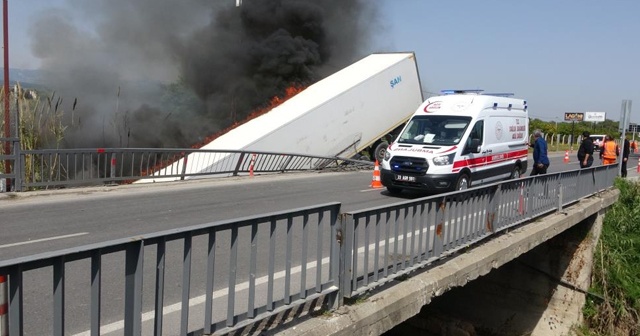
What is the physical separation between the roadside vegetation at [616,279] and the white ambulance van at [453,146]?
9.46 feet

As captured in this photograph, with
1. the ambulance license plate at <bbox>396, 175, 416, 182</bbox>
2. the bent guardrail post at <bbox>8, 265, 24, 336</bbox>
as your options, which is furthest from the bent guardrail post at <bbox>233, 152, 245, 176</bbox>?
the bent guardrail post at <bbox>8, 265, 24, 336</bbox>

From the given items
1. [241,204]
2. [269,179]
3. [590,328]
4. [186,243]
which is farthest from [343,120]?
[186,243]

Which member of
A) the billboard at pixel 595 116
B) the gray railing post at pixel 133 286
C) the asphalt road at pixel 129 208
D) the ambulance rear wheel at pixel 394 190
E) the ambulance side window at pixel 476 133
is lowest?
the asphalt road at pixel 129 208

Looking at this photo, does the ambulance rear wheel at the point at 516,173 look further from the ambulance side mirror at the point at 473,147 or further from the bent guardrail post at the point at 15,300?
the bent guardrail post at the point at 15,300

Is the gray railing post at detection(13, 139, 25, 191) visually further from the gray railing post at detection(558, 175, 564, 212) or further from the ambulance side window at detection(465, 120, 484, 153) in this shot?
the gray railing post at detection(558, 175, 564, 212)

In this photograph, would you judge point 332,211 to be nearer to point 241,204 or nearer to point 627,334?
point 241,204

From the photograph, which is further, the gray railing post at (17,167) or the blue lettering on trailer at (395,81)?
the blue lettering on trailer at (395,81)

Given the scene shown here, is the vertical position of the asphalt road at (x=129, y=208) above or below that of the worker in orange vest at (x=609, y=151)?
below

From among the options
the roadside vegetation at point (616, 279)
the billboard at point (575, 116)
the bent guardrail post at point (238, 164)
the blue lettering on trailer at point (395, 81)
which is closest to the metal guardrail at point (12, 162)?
the bent guardrail post at point (238, 164)

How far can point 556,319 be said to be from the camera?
1220cm

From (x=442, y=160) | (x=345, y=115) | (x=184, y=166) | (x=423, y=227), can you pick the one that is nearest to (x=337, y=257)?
(x=423, y=227)

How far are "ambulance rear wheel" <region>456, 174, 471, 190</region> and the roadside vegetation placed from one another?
11.9ft

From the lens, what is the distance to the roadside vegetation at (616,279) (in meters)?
12.1

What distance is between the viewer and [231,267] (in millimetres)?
3662
